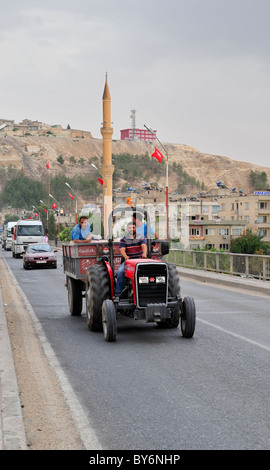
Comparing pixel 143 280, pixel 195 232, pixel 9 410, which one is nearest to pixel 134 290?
pixel 143 280

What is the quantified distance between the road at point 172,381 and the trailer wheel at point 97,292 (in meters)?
0.37

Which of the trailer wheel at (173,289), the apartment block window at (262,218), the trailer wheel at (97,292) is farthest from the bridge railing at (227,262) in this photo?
the apartment block window at (262,218)

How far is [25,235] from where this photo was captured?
48500 mm

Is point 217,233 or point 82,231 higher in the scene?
point 217,233

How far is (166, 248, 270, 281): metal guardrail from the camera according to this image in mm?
22125

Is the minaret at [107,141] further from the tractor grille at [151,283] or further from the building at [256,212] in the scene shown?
the tractor grille at [151,283]

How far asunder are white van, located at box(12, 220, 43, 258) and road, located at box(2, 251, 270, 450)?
3477cm

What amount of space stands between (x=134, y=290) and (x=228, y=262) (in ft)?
49.9

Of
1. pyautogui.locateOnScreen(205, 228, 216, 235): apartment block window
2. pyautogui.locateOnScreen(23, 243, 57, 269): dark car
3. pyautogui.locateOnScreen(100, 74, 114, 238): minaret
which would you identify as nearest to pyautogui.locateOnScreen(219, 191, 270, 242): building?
pyautogui.locateOnScreen(205, 228, 216, 235): apartment block window

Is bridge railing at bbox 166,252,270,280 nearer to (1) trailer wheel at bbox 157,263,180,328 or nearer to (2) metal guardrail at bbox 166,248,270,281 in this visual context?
(2) metal guardrail at bbox 166,248,270,281

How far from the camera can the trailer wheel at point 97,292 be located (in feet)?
36.9

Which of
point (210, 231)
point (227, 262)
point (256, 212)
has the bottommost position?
point (227, 262)

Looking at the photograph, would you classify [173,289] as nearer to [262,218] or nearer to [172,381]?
[172,381]

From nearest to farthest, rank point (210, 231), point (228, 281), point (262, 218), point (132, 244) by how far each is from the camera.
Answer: point (132, 244)
point (228, 281)
point (210, 231)
point (262, 218)
